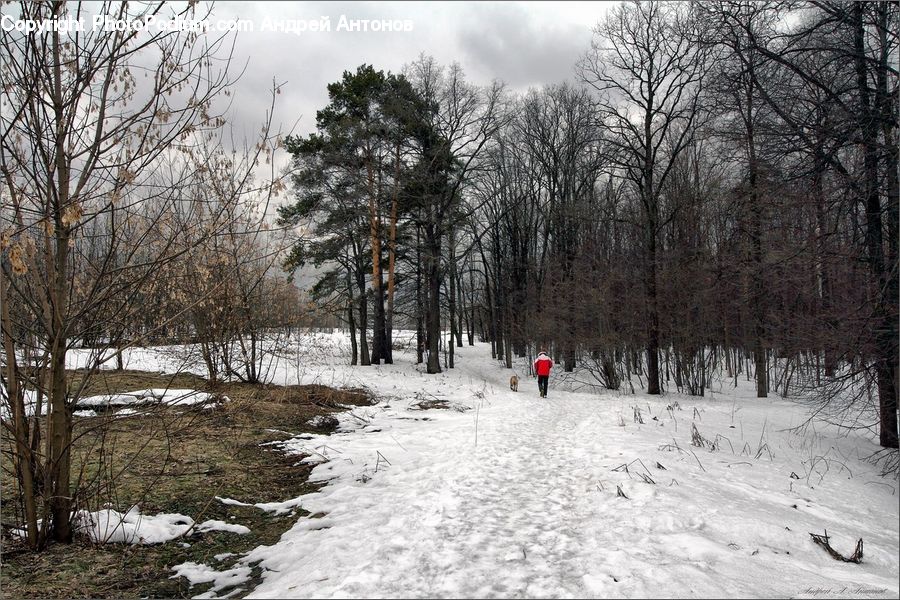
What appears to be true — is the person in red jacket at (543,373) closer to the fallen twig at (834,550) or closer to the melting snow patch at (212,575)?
the fallen twig at (834,550)

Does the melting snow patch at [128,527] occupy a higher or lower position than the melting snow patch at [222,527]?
higher

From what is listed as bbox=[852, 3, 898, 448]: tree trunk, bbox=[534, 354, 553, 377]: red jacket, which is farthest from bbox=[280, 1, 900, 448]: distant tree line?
bbox=[534, 354, 553, 377]: red jacket

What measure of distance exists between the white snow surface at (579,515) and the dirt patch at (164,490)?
336mm

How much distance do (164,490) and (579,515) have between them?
485cm

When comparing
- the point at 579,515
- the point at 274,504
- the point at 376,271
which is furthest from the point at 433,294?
the point at 579,515

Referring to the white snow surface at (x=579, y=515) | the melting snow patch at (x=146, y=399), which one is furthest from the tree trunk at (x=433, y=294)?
the melting snow patch at (x=146, y=399)

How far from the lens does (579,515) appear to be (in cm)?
471

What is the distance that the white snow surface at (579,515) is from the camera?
3.30 meters

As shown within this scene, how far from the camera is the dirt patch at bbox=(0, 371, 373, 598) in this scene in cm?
374

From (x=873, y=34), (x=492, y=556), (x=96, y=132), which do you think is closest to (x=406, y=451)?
(x=492, y=556)

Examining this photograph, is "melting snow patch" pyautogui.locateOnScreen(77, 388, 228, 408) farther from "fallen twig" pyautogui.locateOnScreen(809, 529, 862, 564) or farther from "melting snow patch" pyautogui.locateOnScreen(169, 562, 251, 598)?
"fallen twig" pyautogui.locateOnScreen(809, 529, 862, 564)

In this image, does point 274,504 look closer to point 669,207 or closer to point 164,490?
point 164,490

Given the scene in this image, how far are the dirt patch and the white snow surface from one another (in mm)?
336

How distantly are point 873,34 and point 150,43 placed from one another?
10.7m
